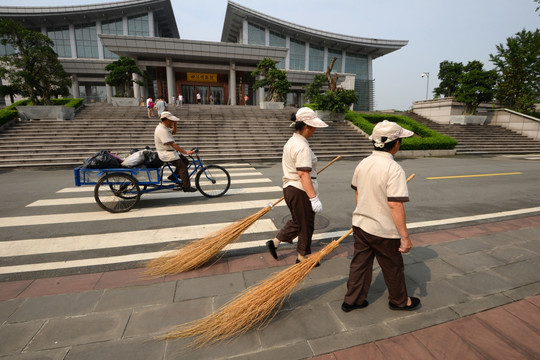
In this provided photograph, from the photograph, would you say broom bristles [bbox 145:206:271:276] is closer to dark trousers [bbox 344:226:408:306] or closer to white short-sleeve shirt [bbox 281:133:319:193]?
white short-sleeve shirt [bbox 281:133:319:193]

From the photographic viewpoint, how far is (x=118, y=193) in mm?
5699

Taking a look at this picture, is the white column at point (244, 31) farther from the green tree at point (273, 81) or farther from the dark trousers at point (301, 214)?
the dark trousers at point (301, 214)

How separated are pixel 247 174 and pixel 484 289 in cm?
742

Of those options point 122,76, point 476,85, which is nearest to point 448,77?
point 476,85

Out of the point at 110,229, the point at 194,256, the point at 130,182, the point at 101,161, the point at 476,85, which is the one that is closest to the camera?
the point at 194,256

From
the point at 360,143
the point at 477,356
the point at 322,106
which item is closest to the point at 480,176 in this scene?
the point at 360,143

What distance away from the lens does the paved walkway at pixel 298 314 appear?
7.04ft

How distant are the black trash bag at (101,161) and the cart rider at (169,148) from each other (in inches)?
34.5

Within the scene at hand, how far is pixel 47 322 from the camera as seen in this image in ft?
8.00

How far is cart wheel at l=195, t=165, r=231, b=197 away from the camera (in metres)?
6.52

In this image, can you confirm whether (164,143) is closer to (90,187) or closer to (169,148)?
(169,148)

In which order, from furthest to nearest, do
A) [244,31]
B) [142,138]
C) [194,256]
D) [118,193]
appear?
1. [244,31]
2. [142,138]
3. [118,193]
4. [194,256]

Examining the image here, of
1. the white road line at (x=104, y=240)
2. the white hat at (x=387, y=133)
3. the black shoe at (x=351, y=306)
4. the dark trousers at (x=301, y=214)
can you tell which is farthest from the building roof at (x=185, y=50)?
the black shoe at (x=351, y=306)

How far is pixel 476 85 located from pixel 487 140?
247 inches
